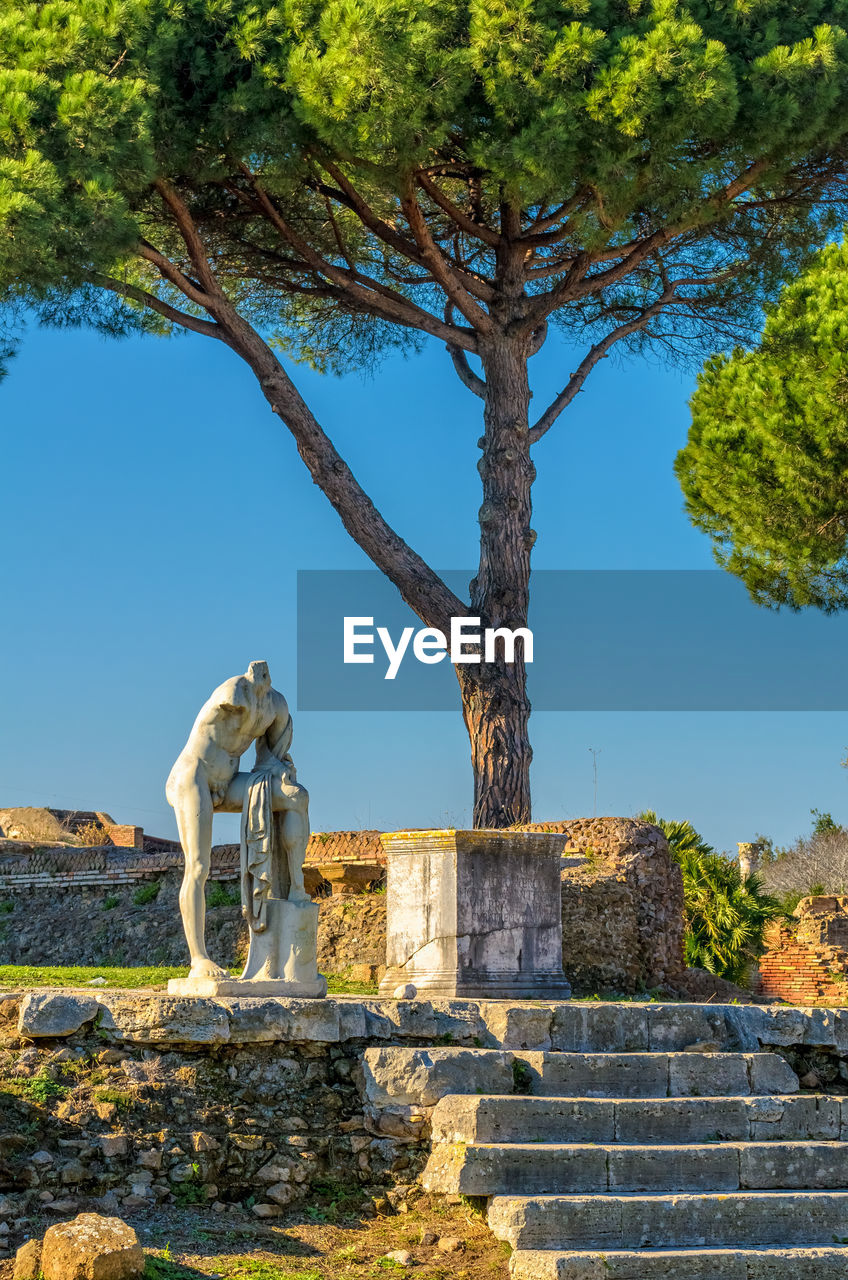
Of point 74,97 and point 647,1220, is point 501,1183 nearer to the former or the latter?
point 647,1220

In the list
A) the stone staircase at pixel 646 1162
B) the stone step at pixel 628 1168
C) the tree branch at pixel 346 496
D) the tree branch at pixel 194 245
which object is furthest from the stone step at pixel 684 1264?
the tree branch at pixel 194 245

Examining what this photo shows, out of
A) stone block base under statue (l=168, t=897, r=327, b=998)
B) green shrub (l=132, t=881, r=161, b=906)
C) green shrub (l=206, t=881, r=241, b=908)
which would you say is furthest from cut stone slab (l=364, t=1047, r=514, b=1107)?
green shrub (l=132, t=881, r=161, b=906)

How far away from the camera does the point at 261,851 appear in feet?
22.9

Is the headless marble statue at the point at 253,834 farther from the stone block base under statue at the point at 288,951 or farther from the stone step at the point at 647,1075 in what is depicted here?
the stone step at the point at 647,1075

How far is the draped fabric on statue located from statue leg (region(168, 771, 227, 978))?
7.2 inches

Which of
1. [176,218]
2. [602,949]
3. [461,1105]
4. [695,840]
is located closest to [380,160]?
[176,218]

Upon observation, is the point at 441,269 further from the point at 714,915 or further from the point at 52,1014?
the point at 714,915

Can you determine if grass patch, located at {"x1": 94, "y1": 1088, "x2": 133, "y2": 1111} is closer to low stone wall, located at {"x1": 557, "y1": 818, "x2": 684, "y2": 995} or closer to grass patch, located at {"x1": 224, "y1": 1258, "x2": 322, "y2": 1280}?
grass patch, located at {"x1": 224, "y1": 1258, "x2": 322, "y2": 1280}

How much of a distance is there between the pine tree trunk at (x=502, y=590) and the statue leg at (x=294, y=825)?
4.79 metres

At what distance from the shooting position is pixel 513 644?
1225 centimetres

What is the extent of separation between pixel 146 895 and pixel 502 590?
5687mm

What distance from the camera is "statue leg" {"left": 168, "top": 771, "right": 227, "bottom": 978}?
6945 millimetres

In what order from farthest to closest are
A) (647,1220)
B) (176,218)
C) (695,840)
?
(695,840) → (176,218) → (647,1220)

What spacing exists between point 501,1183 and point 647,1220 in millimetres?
595
